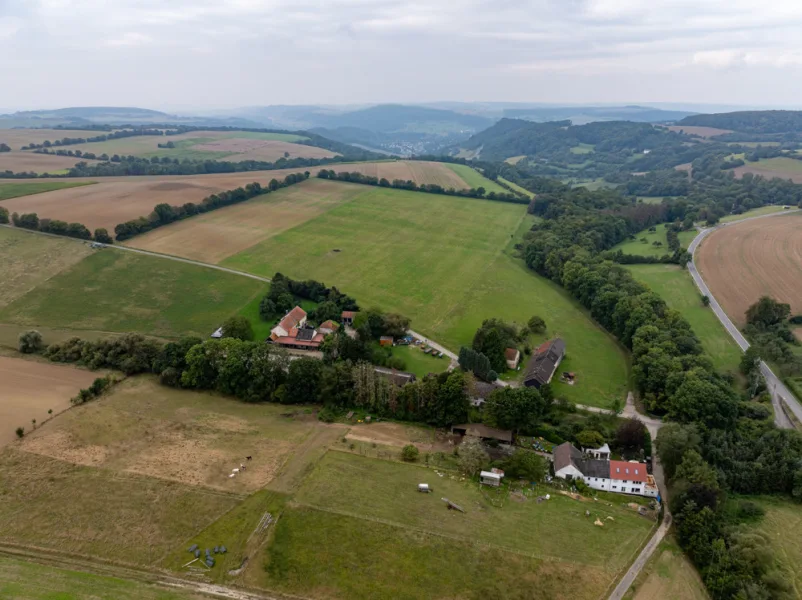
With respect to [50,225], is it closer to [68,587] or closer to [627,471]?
[68,587]

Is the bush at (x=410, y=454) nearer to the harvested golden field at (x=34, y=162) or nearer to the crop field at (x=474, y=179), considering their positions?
the crop field at (x=474, y=179)

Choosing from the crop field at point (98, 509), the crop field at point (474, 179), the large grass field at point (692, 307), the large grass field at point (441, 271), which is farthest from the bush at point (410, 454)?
the crop field at point (474, 179)

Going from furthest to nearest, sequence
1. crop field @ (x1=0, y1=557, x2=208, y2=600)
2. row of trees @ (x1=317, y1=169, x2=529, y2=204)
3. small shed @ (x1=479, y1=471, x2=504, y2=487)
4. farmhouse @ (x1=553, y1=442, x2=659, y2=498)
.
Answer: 1. row of trees @ (x1=317, y1=169, x2=529, y2=204)
2. small shed @ (x1=479, y1=471, x2=504, y2=487)
3. farmhouse @ (x1=553, y1=442, x2=659, y2=498)
4. crop field @ (x1=0, y1=557, x2=208, y2=600)

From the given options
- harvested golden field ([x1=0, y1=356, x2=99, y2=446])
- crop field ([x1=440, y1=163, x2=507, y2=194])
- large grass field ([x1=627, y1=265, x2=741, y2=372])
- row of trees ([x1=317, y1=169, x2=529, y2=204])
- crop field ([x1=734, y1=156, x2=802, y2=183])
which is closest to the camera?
harvested golden field ([x1=0, y1=356, x2=99, y2=446])

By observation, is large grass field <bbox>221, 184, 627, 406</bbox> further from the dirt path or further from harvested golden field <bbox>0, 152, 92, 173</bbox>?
harvested golden field <bbox>0, 152, 92, 173</bbox>

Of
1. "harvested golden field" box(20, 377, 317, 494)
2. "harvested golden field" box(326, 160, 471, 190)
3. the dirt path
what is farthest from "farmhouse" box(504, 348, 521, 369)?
"harvested golden field" box(326, 160, 471, 190)

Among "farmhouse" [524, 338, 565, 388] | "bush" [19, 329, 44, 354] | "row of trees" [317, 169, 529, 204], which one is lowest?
"farmhouse" [524, 338, 565, 388]

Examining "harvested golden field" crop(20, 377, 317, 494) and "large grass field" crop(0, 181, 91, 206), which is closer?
"harvested golden field" crop(20, 377, 317, 494)

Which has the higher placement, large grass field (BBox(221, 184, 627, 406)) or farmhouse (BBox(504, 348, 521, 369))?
large grass field (BBox(221, 184, 627, 406))
